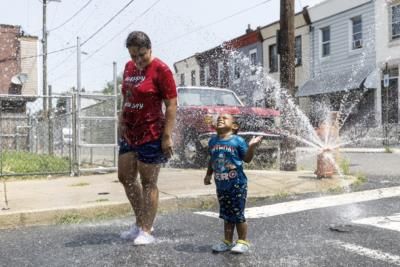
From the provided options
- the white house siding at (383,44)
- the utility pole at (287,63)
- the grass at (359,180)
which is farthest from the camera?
the white house siding at (383,44)

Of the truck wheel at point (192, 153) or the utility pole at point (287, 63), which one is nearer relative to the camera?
the utility pole at point (287, 63)

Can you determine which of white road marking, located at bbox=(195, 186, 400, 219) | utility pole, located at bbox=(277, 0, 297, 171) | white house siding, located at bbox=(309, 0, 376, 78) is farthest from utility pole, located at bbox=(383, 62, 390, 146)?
white road marking, located at bbox=(195, 186, 400, 219)

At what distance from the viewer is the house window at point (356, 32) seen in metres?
21.4

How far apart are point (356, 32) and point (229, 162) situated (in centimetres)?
1902

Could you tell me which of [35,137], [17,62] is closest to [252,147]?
[35,137]

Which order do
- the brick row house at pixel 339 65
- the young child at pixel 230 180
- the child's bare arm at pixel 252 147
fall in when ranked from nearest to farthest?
the child's bare arm at pixel 252 147
the young child at pixel 230 180
the brick row house at pixel 339 65

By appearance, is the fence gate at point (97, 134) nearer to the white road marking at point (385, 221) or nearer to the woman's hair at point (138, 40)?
the woman's hair at point (138, 40)

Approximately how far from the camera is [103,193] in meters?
6.87

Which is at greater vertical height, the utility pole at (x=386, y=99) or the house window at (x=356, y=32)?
the house window at (x=356, y=32)

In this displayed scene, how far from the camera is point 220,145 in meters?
4.20

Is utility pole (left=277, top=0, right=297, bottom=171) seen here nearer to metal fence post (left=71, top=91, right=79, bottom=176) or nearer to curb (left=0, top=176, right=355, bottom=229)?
curb (left=0, top=176, right=355, bottom=229)

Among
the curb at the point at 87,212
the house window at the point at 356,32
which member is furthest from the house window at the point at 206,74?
the curb at the point at 87,212

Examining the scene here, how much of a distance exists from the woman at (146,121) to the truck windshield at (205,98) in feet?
18.0

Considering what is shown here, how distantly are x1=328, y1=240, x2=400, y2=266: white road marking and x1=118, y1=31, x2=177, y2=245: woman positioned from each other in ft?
5.26
